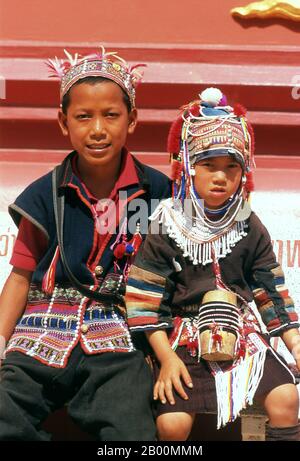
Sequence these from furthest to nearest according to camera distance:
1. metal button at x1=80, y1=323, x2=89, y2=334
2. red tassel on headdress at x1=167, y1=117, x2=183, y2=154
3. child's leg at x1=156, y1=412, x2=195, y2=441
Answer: red tassel on headdress at x1=167, y1=117, x2=183, y2=154 < metal button at x1=80, y1=323, x2=89, y2=334 < child's leg at x1=156, y1=412, x2=195, y2=441

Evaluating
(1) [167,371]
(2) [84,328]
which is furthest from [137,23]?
(1) [167,371]

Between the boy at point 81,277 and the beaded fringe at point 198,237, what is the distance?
0.12 m

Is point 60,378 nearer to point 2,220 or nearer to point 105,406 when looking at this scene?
point 105,406

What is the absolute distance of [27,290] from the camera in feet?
8.98

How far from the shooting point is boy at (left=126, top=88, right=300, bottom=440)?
8.00 feet

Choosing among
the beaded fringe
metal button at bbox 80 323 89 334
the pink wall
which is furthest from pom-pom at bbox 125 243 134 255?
the pink wall

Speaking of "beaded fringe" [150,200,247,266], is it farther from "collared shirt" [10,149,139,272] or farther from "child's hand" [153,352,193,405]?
"child's hand" [153,352,193,405]

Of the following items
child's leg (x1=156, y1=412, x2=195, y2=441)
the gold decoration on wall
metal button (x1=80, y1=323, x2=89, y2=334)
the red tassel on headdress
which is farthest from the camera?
the gold decoration on wall

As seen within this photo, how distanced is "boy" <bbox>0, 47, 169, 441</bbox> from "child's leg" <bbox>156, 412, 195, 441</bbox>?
31mm

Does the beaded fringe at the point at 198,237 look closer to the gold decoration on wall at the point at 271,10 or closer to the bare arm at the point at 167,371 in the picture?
the bare arm at the point at 167,371

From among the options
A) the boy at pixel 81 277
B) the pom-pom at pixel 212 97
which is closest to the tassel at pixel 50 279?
the boy at pixel 81 277

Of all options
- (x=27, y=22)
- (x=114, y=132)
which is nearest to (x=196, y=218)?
(x=114, y=132)

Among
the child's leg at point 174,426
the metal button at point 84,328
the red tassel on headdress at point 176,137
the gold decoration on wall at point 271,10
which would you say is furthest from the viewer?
the gold decoration on wall at point 271,10

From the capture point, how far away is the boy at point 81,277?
Answer: 2.45m
